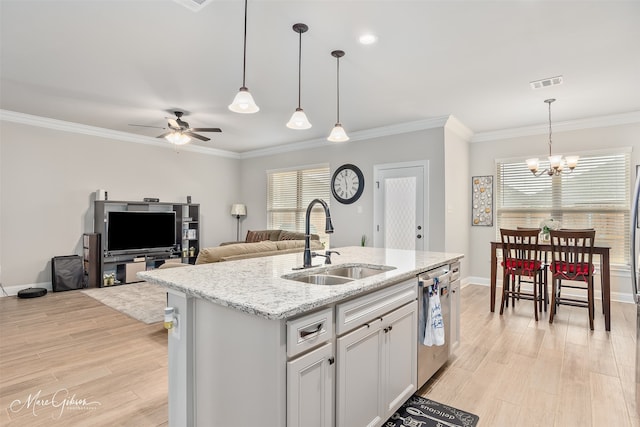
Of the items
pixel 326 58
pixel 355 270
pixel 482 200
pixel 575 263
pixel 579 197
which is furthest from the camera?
pixel 482 200

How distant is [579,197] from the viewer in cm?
504

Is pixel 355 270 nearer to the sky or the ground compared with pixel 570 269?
nearer to the sky

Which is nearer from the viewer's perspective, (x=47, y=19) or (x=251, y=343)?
(x=251, y=343)

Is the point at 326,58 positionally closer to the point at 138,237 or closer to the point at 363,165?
the point at 363,165

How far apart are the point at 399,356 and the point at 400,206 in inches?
147

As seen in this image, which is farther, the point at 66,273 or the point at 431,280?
the point at 66,273

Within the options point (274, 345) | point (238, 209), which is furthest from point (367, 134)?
point (274, 345)

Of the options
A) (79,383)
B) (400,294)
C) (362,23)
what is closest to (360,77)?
(362,23)

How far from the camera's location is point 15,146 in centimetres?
505

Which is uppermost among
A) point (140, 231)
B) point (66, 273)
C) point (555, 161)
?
point (555, 161)

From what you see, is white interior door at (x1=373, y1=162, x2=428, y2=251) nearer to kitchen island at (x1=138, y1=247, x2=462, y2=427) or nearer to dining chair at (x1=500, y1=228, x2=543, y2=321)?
dining chair at (x1=500, y1=228, x2=543, y2=321)

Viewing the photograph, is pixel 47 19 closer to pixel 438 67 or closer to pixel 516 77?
pixel 438 67

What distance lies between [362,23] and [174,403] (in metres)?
2.81

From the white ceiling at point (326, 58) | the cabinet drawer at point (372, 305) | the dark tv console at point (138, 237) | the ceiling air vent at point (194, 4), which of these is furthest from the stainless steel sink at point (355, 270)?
the dark tv console at point (138, 237)
